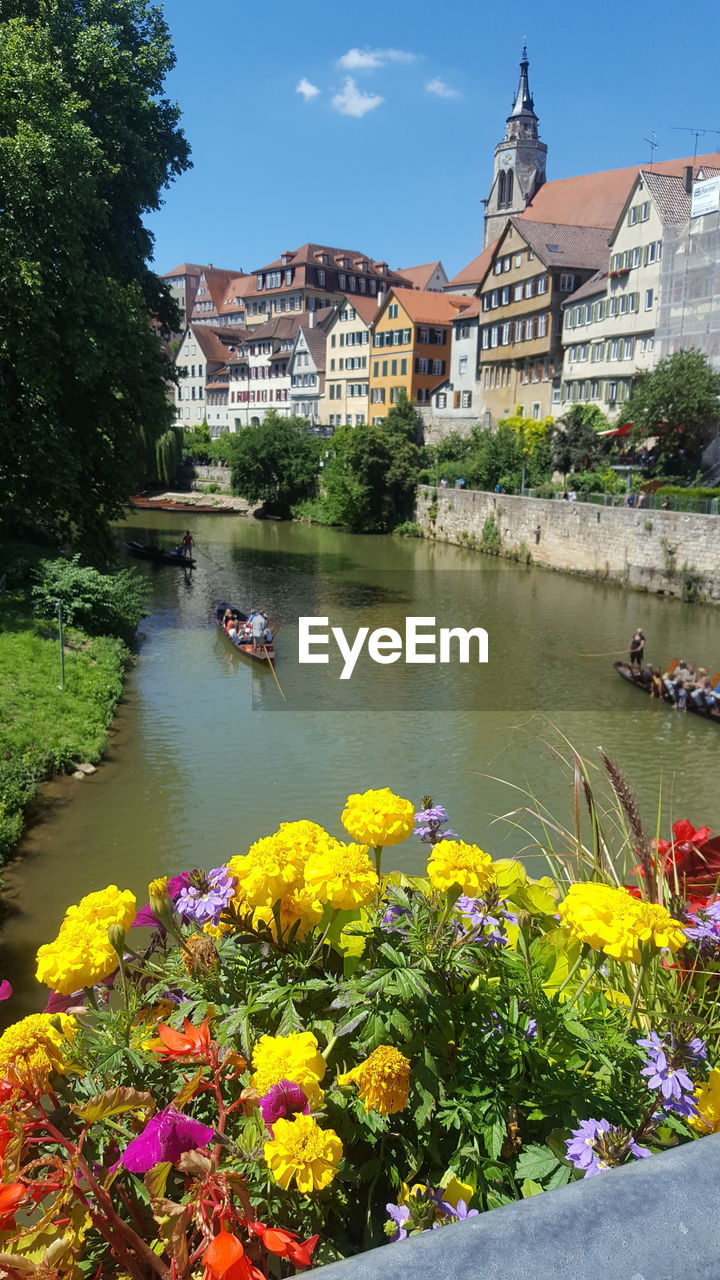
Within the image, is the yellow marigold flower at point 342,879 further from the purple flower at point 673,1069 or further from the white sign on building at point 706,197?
the white sign on building at point 706,197

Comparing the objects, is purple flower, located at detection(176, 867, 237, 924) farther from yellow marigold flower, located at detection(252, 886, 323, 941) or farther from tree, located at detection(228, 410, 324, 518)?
tree, located at detection(228, 410, 324, 518)

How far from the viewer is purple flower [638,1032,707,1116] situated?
1.63m

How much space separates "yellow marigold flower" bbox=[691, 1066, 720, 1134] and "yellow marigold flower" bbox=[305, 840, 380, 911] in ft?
2.40

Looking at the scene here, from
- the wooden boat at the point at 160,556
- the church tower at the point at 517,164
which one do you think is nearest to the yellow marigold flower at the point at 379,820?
the wooden boat at the point at 160,556

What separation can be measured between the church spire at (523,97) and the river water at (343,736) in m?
63.6

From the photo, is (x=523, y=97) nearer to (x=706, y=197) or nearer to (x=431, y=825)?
(x=706, y=197)

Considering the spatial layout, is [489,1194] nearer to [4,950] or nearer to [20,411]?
[4,950]

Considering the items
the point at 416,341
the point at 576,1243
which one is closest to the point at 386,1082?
the point at 576,1243

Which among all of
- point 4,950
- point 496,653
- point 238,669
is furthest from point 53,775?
point 496,653

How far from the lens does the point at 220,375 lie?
3285 inches

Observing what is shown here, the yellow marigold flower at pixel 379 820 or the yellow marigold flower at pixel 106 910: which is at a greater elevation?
the yellow marigold flower at pixel 379 820

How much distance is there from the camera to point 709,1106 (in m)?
1.80

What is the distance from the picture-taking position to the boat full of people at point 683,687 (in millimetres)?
16766

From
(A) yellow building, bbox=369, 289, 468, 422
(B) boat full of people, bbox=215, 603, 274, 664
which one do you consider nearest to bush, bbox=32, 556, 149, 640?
(B) boat full of people, bbox=215, 603, 274, 664
